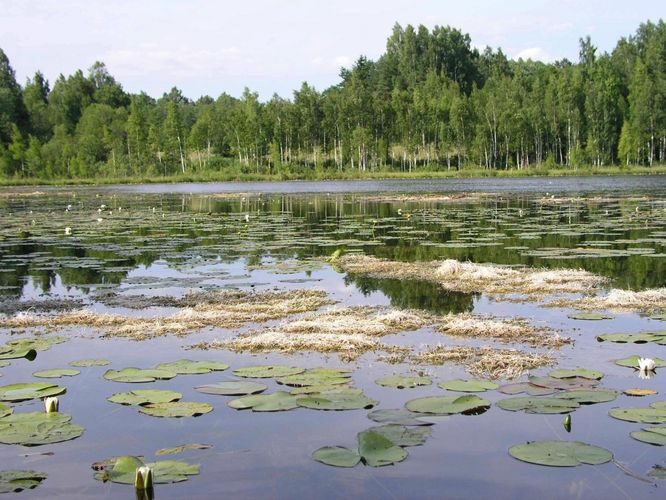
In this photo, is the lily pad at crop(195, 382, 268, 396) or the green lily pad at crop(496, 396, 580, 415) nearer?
the green lily pad at crop(496, 396, 580, 415)

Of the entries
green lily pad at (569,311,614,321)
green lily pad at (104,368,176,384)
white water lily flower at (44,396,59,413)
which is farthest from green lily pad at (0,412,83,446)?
green lily pad at (569,311,614,321)

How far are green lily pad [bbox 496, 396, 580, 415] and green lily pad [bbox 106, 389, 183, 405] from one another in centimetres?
326

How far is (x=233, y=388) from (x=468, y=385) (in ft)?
8.10

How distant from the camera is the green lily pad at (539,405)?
629 cm

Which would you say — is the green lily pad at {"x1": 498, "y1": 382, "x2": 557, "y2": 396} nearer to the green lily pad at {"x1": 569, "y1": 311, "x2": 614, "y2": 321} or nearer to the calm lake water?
the calm lake water

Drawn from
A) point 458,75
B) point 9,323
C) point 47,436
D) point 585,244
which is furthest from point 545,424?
point 458,75

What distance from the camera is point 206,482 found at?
5156mm

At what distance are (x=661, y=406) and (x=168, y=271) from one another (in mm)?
Answer: 12142

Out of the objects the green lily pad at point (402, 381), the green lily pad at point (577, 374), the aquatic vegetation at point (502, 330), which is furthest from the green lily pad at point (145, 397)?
the aquatic vegetation at point (502, 330)

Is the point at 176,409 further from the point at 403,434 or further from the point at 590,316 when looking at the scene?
the point at 590,316

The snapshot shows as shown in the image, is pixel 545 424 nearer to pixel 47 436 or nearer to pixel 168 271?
pixel 47 436

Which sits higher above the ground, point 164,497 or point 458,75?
point 458,75

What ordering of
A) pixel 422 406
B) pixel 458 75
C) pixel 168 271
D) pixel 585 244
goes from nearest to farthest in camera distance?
pixel 422 406 → pixel 168 271 → pixel 585 244 → pixel 458 75

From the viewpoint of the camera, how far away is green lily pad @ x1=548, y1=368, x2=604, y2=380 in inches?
286
